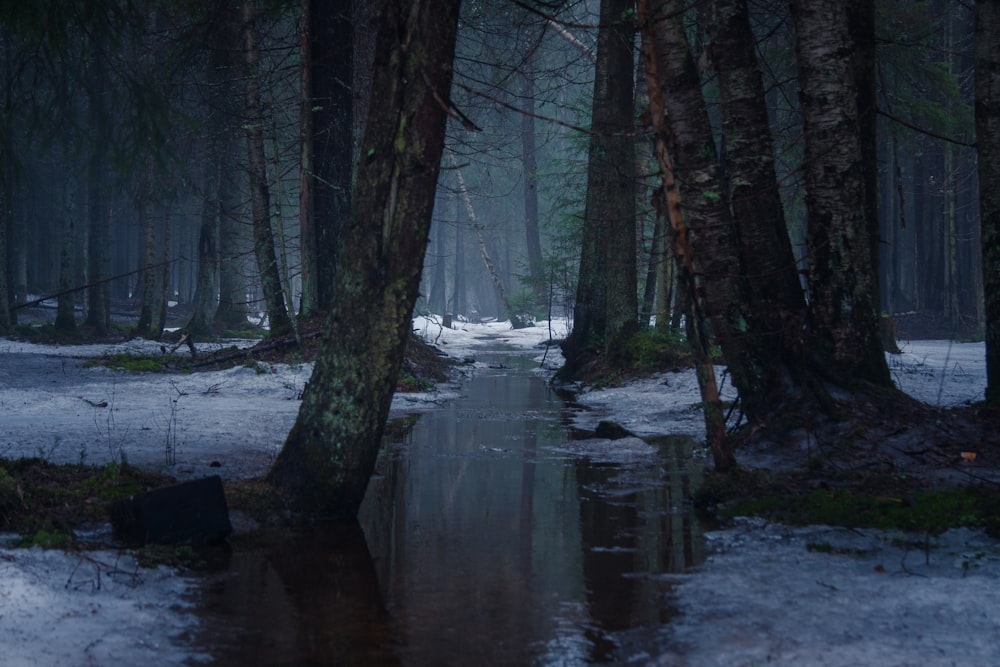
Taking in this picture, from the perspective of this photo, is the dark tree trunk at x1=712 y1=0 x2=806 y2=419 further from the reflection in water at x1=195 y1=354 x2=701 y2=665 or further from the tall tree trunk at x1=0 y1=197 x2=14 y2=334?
the tall tree trunk at x1=0 y1=197 x2=14 y2=334

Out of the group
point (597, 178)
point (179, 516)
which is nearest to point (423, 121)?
point (179, 516)

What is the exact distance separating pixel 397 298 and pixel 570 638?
2583mm

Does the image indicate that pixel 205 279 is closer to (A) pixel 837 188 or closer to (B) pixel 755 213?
(B) pixel 755 213

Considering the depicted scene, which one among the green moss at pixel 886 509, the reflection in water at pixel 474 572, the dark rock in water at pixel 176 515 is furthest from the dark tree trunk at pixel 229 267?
the green moss at pixel 886 509

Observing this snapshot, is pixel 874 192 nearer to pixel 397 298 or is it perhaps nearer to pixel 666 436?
pixel 666 436

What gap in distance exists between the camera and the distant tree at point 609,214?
1606cm

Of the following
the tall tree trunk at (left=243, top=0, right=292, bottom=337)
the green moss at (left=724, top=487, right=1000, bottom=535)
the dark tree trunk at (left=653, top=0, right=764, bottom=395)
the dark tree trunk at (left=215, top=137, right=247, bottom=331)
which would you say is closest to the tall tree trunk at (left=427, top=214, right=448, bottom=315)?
the dark tree trunk at (left=215, top=137, right=247, bottom=331)

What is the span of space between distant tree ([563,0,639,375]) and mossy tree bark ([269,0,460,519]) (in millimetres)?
9948

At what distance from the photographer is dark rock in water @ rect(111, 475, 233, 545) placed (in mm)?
5016

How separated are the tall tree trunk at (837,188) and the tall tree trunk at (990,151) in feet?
3.19

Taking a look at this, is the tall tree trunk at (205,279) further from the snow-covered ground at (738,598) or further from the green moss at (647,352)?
the snow-covered ground at (738,598)

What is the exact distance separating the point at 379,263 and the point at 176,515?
194 centimetres

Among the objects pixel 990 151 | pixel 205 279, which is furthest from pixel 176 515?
pixel 205 279

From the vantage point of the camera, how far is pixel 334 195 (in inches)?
627
